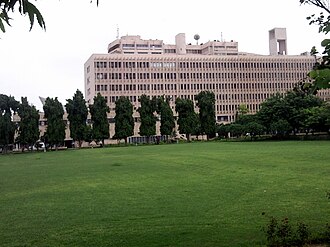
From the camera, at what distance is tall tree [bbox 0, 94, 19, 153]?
64.7 meters

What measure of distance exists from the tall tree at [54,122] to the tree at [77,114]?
2057 mm

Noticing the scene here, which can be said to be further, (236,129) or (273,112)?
(236,129)

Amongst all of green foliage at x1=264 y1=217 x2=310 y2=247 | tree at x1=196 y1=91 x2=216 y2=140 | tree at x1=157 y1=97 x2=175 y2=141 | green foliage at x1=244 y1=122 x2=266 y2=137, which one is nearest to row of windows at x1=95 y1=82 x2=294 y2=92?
tree at x1=196 y1=91 x2=216 y2=140

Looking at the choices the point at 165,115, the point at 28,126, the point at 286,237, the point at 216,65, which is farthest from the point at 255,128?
the point at 286,237

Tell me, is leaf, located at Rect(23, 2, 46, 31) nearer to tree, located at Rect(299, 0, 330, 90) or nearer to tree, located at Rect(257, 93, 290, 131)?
tree, located at Rect(299, 0, 330, 90)

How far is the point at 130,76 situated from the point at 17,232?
9642 cm

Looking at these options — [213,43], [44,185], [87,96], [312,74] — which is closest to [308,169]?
[44,185]

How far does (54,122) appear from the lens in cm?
6712

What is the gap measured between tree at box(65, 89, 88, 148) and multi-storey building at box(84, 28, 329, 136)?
31708 millimetres

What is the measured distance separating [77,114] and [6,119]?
36.4ft

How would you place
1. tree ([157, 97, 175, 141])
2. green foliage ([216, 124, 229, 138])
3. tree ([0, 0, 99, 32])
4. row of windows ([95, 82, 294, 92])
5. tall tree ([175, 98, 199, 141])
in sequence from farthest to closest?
row of windows ([95, 82, 294, 92]), green foliage ([216, 124, 229, 138]), tall tree ([175, 98, 199, 141]), tree ([157, 97, 175, 141]), tree ([0, 0, 99, 32])

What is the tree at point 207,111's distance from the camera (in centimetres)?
7575

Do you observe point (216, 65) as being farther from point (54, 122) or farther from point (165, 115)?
point (54, 122)

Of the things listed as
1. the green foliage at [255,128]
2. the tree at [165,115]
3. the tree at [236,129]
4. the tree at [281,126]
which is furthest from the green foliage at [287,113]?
the tree at [165,115]
